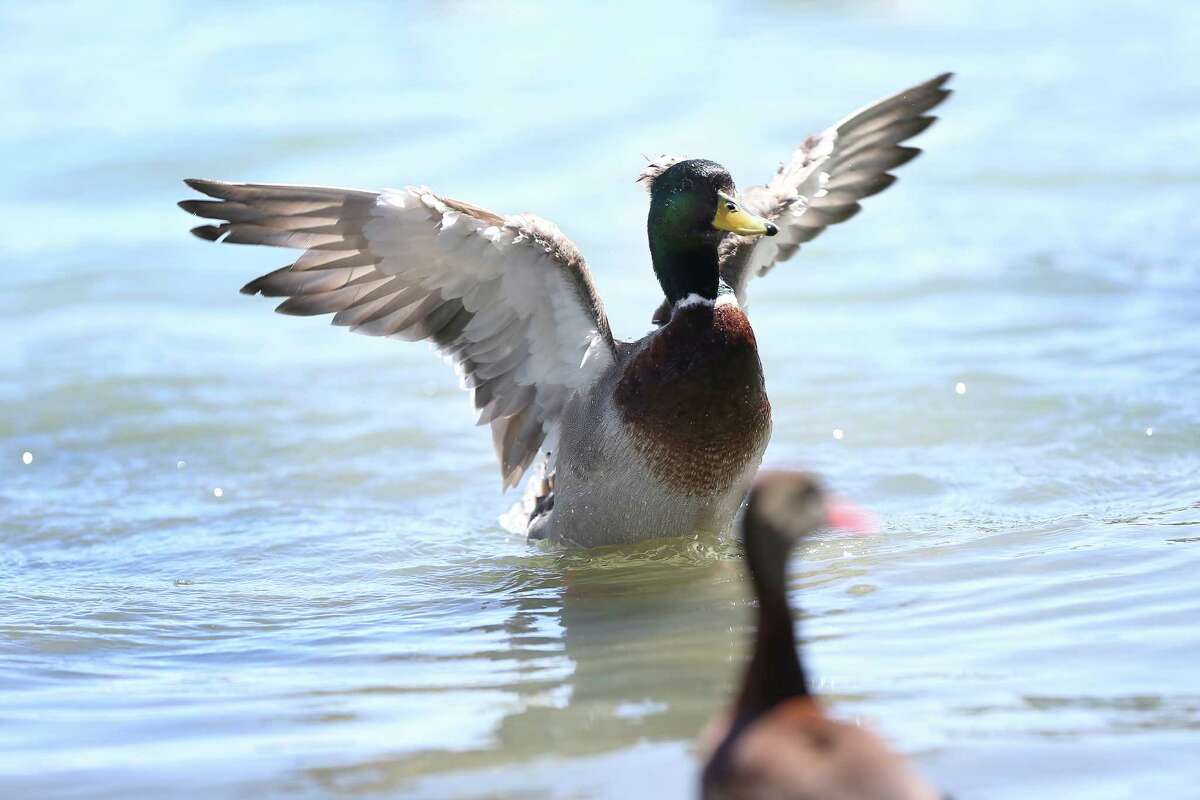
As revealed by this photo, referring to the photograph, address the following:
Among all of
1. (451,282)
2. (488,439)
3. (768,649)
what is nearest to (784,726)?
(768,649)

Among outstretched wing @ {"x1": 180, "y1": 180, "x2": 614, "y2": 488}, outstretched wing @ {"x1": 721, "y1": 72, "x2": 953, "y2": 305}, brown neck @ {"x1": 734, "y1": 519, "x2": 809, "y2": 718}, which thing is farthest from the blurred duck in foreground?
outstretched wing @ {"x1": 721, "y1": 72, "x2": 953, "y2": 305}

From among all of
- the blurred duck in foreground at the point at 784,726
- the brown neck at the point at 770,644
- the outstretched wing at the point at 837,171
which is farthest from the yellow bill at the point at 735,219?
the brown neck at the point at 770,644

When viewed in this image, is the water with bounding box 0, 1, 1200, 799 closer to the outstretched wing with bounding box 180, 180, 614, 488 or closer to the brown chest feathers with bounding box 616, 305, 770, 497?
the brown chest feathers with bounding box 616, 305, 770, 497

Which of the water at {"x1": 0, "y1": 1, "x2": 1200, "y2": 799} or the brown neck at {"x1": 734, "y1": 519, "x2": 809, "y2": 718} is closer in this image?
the brown neck at {"x1": 734, "y1": 519, "x2": 809, "y2": 718}

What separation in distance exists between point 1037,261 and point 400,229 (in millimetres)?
7575

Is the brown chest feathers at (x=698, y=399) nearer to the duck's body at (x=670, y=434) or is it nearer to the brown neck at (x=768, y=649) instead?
the duck's body at (x=670, y=434)

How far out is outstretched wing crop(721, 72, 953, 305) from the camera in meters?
8.09

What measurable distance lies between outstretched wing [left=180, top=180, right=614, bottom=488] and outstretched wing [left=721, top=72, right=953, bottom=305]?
117cm

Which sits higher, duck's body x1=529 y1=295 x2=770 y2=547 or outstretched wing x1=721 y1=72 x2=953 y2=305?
outstretched wing x1=721 y1=72 x2=953 y2=305

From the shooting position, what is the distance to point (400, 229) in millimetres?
6574

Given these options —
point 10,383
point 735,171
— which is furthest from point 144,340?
point 735,171

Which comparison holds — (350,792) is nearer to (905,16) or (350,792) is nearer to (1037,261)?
(1037,261)

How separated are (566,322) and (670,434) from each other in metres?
0.72

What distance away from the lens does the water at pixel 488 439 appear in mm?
4602
